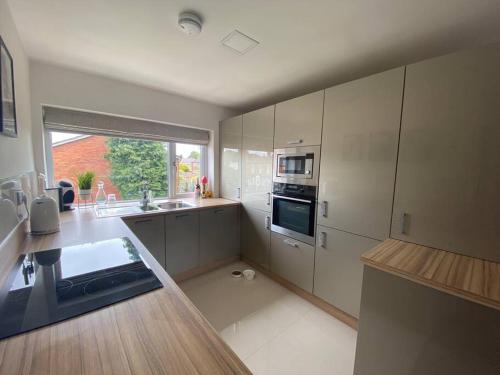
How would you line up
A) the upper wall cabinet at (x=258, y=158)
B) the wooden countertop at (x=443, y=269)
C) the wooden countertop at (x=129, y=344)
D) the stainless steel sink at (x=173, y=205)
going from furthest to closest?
the stainless steel sink at (x=173, y=205) → the upper wall cabinet at (x=258, y=158) → the wooden countertop at (x=443, y=269) → the wooden countertop at (x=129, y=344)

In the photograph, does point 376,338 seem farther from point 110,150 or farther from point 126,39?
point 110,150

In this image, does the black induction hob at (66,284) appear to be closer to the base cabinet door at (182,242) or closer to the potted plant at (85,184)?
the base cabinet door at (182,242)

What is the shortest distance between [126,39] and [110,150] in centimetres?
136

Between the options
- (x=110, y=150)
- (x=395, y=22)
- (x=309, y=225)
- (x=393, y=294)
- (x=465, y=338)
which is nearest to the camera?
(x=465, y=338)

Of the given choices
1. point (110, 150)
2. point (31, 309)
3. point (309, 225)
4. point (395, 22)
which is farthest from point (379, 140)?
point (110, 150)

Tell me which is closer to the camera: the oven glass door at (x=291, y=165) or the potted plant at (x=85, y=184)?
the oven glass door at (x=291, y=165)

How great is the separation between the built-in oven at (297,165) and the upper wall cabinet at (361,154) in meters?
0.09

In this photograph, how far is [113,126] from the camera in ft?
7.48

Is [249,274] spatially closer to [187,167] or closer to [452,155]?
[187,167]

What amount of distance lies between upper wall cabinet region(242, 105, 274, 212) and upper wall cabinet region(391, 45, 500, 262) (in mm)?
1234

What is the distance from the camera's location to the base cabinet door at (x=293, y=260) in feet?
6.71

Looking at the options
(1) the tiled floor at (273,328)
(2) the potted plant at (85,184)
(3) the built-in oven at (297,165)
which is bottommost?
(1) the tiled floor at (273,328)

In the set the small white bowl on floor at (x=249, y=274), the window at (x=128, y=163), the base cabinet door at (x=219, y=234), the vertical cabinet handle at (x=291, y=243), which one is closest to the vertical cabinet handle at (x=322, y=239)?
the vertical cabinet handle at (x=291, y=243)

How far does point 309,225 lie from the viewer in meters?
2.00
